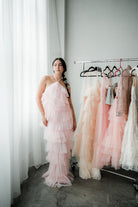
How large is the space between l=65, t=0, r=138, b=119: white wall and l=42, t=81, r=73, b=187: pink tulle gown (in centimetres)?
127

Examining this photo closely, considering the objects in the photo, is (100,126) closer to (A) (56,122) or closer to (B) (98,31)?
(A) (56,122)

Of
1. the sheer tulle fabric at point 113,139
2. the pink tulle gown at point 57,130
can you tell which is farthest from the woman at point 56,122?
the sheer tulle fabric at point 113,139

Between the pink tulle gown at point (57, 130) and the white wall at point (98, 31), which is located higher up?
the white wall at point (98, 31)

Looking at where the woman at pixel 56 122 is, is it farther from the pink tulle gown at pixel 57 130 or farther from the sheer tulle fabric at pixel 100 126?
the sheer tulle fabric at pixel 100 126

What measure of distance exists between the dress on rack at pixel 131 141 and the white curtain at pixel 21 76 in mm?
1222

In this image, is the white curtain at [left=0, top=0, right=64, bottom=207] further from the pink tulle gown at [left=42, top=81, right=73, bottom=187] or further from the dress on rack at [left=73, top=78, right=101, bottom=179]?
the dress on rack at [left=73, top=78, right=101, bottom=179]

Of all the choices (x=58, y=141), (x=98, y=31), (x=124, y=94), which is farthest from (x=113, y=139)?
(x=98, y=31)

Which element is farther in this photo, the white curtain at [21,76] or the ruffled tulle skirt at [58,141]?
the ruffled tulle skirt at [58,141]

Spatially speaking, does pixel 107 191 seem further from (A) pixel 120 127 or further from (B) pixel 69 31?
(B) pixel 69 31

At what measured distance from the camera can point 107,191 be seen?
1966 mm

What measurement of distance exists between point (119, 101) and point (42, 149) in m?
1.58

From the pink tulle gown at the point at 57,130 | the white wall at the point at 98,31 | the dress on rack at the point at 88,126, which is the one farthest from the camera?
the white wall at the point at 98,31

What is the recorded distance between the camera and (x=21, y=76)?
2023 mm

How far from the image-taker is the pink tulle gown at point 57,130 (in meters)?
2.00
